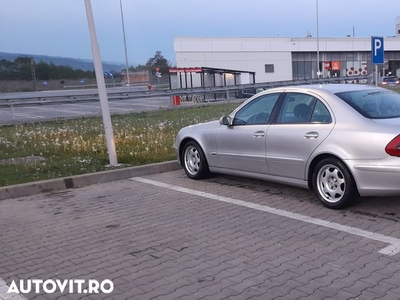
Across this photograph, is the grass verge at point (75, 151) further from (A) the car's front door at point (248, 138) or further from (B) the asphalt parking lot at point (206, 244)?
(A) the car's front door at point (248, 138)

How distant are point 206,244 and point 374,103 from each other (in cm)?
292

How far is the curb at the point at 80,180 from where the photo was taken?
7438mm

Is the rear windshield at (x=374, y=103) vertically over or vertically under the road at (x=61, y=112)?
over

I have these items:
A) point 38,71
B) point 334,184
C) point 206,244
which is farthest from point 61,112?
point 38,71

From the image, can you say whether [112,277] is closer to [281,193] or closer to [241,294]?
[241,294]

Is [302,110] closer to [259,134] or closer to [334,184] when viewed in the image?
[259,134]

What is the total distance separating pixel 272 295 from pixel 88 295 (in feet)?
4.90

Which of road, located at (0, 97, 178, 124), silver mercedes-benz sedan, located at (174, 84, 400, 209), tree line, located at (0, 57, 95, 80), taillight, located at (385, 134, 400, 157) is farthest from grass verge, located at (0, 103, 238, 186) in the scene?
tree line, located at (0, 57, 95, 80)

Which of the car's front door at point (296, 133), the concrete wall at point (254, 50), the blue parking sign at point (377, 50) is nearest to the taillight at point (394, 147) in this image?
the car's front door at point (296, 133)

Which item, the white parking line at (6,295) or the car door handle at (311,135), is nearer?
the white parking line at (6,295)

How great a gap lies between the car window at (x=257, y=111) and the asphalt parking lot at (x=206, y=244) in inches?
41.4

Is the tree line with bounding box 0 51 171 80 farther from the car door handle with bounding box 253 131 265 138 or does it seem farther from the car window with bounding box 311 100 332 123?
the car window with bounding box 311 100 332 123

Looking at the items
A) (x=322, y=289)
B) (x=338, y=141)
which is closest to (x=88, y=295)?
(x=322, y=289)

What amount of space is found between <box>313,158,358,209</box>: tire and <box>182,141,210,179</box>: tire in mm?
2284
